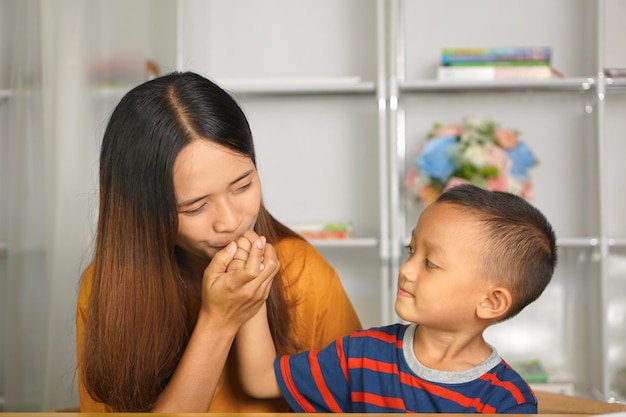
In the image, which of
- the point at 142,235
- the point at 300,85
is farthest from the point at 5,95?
the point at 300,85

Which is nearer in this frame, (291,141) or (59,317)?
(59,317)

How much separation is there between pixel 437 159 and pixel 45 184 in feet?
4.86

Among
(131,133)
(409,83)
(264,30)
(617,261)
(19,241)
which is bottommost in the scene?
(617,261)

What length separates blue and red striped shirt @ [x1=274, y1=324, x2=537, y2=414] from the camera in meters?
1.13

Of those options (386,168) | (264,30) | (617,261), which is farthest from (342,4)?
(617,261)

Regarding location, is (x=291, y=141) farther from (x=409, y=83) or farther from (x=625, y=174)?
(x=625, y=174)

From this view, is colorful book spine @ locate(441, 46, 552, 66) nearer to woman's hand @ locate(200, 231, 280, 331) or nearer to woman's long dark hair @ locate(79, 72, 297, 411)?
woman's long dark hair @ locate(79, 72, 297, 411)

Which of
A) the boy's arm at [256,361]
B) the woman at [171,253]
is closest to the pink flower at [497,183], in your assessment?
the woman at [171,253]

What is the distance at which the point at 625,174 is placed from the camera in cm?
321

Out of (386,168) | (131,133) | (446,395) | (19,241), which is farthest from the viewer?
(386,168)

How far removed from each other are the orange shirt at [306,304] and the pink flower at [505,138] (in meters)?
1.57

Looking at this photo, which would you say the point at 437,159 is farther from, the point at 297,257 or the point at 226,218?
the point at 226,218

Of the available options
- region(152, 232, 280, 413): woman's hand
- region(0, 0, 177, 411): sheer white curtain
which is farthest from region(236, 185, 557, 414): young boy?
region(0, 0, 177, 411): sheer white curtain

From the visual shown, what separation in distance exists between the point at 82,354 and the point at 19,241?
64 centimetres
